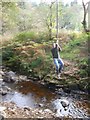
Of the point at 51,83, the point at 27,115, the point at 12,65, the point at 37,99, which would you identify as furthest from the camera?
the point at 12,65

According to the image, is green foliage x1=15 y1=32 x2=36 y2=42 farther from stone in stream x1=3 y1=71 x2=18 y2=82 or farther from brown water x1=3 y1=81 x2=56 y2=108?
brown water x1=3 y1=81 x2=56 y2=108

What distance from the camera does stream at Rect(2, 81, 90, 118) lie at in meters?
8.11

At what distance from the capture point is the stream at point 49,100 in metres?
8.11

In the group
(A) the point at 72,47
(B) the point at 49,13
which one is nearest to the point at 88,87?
(A) the point at 72,47

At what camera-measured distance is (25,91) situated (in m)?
10.3

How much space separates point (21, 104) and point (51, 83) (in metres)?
2.42

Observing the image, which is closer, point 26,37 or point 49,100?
point 49,100

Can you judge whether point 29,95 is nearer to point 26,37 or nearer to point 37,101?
point 37,101

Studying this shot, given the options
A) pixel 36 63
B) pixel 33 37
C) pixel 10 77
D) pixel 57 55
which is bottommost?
pixel 10 77

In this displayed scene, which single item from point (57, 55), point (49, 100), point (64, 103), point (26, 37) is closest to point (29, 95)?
point (49, 100)

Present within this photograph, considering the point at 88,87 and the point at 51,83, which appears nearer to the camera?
the point at 88,87

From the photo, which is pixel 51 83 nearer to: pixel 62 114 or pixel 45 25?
pixel 62 114

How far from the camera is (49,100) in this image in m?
9.17

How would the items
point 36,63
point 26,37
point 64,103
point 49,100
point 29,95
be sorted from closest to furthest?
point 64,103 → point 49,100 → point 29,95 → point 36,63 → point 26,37
